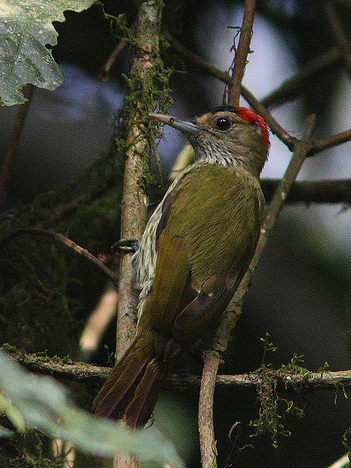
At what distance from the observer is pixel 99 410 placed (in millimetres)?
2051

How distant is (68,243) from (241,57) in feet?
4.20

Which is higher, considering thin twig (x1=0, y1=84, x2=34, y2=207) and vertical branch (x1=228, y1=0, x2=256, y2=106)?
vertical branch (x1=228, y1=0, x2=256, y2=106)

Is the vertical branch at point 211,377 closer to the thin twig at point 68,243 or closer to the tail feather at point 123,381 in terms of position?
the tail feather at point 123,381

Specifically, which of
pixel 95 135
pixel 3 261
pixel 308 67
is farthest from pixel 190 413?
pixel 308 67

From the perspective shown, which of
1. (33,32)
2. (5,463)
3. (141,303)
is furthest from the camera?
(141,303)

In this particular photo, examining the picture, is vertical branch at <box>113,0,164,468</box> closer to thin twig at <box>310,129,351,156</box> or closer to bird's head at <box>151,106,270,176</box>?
bird's head at <box>151,106,270,176</box>

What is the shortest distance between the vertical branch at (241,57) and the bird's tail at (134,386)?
134 centimetres

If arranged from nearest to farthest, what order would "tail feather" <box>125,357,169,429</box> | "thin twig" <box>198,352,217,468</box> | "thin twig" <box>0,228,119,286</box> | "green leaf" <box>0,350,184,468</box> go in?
"green leaf" <box>0,350,184,468</box>
"thin twig" <box>198,352,217,468</box>
"tail feather" <box>125,357,169,429</box>
"thin twig" <box>0,228,119,286</box>

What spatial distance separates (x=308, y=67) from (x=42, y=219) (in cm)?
216

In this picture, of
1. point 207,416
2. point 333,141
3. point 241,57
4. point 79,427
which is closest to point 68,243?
point 207,416

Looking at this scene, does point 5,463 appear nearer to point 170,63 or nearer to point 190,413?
point 190,413

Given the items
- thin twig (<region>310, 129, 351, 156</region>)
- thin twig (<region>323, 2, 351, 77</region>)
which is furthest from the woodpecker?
thin twig (<region>323, 2, 351, 77</region>)

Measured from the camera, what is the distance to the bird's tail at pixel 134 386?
2070 mm

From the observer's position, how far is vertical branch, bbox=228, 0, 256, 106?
292 cm
